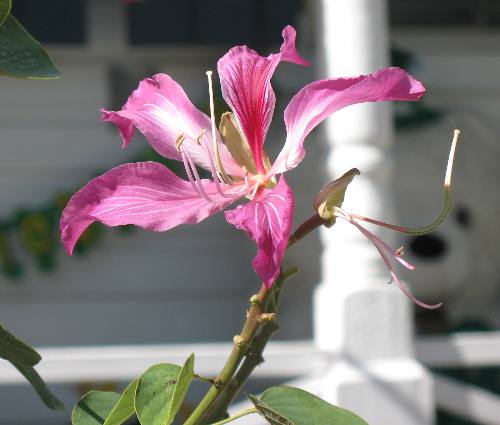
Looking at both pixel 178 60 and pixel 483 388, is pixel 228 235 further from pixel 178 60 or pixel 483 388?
pixel 483 388

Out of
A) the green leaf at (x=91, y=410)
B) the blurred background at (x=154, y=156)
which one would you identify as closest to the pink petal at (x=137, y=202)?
the green leaf at (x=91, y=410)

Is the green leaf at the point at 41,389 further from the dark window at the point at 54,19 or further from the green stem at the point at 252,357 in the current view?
the dark window at the point at 54,19

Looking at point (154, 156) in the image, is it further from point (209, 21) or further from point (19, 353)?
point (19, 353)

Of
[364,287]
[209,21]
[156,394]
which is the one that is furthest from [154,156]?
[156,394]

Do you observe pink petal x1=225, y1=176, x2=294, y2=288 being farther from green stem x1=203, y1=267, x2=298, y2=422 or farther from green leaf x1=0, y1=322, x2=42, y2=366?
green leaf x1=0, y1=322, x2=42, y2=366

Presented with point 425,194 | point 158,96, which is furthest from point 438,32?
point 158,96
